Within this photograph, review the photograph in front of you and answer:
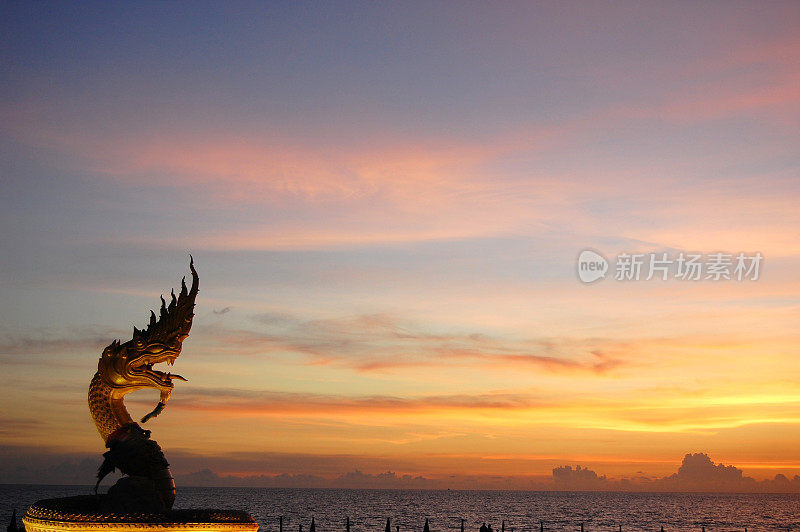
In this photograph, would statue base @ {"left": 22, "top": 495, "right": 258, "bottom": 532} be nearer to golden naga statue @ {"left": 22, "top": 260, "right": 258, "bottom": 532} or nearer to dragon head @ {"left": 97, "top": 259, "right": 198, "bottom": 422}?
golden naga statue @ {"left": 22, "top": 260, "right": 258, "bottom": 532}

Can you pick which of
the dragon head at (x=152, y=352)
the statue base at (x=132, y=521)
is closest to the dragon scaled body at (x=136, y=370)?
the dragon head at (x=152, y=352)

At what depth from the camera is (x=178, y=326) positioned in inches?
456

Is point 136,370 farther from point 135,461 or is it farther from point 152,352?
point 135,461

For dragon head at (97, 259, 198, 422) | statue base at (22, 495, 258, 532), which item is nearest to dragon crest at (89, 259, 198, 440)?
dragon head at (97, 259, 198, 422)

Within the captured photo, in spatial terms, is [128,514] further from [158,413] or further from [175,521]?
[158,413]

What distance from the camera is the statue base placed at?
937cm

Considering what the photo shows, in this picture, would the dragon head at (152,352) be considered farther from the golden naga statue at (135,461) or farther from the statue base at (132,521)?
the statue base at (132,521)

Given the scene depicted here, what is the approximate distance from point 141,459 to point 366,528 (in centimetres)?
8101

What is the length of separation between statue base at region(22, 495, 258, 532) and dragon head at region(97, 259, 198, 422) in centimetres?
203

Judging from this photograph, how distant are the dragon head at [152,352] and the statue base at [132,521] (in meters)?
2.03

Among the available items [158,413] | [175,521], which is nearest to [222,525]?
[175,521]

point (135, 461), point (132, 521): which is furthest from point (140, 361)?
point (132, 521)

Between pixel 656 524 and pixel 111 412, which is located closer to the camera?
pixel 111 412

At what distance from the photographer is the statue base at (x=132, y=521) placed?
937 cm
